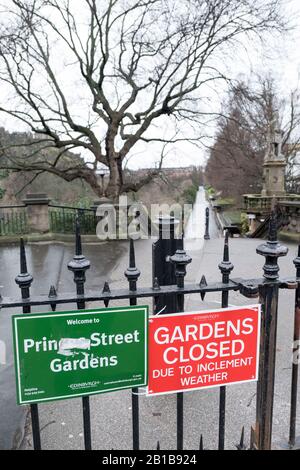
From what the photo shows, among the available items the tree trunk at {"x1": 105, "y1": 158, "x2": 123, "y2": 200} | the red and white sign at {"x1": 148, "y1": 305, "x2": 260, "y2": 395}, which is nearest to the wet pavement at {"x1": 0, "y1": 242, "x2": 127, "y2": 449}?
the red and white sign at {"x1": 148, "y1": 305, "x2": 260, "y2": 395}

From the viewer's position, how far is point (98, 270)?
7.61 meters

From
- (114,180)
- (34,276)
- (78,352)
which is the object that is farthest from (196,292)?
(114,180)

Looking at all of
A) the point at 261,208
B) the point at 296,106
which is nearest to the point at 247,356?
the point at 261,208

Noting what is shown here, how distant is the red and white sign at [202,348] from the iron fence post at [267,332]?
0.06m

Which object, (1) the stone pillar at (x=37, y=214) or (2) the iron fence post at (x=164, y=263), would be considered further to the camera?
(1) the stone pillar at (x=37, y=214)

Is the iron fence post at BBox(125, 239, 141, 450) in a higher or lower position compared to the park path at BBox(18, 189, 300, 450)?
higher

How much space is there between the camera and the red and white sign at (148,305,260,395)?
170 centimetres

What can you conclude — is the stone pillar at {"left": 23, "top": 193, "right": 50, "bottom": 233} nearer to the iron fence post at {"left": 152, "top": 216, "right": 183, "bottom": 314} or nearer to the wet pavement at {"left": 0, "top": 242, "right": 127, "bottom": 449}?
the wet pavement at {"left": 0, "top": 242, "right": 127, "bottom": 449}

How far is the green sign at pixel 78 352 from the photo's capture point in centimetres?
153

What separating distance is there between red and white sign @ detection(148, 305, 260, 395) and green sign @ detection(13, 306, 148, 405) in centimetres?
10

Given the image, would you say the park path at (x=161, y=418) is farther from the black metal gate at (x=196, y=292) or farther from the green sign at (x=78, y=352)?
the green sign at (x=78, y=352)

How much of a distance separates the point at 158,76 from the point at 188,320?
1450cm

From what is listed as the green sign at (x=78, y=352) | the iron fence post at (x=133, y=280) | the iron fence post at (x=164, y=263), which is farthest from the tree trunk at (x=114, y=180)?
the green sign at (x=78, y=352)
